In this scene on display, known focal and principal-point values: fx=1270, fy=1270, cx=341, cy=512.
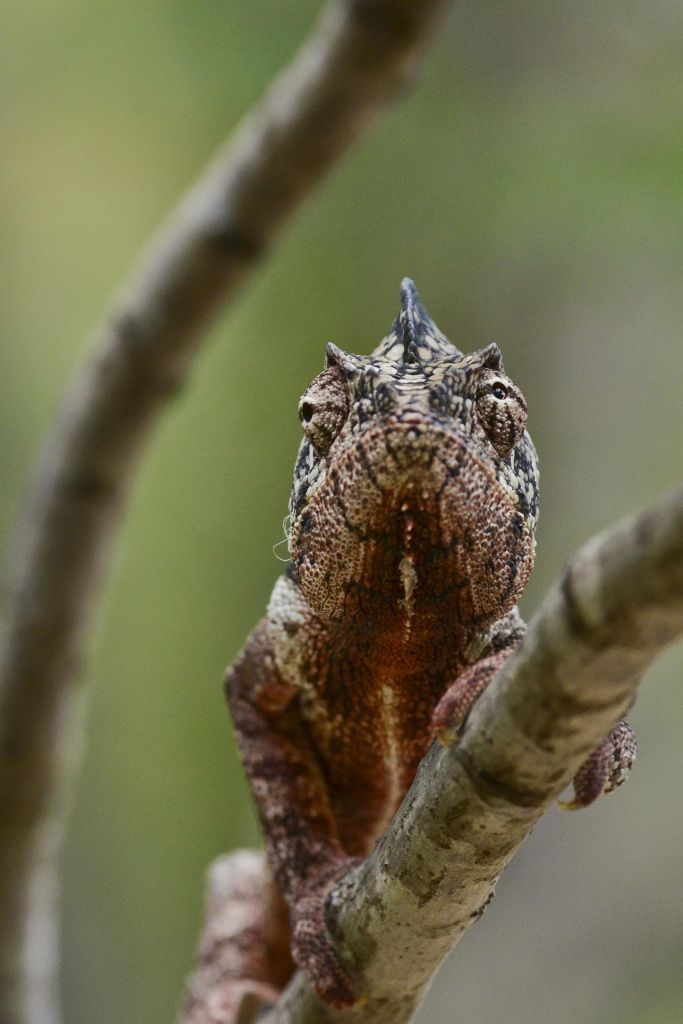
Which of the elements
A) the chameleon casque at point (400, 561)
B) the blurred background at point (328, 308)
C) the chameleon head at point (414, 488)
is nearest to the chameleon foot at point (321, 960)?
the chameleon casque at point (400, 561)

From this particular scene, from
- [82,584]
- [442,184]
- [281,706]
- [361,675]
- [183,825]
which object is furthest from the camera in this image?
[183,825]

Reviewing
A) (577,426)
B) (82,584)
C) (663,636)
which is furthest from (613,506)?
(663,636)

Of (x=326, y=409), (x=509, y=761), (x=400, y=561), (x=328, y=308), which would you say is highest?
(x=328, y=308)

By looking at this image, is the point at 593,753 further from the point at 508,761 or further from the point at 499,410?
the point at 499,410

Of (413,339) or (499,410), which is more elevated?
(413,339)

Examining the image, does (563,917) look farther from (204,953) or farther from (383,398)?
(383,398)

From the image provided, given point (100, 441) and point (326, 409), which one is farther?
point (100, 441)

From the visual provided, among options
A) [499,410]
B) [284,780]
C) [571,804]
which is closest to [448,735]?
[571,804]
